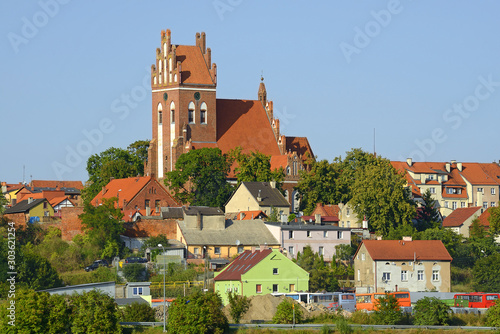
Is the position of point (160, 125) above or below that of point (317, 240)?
above

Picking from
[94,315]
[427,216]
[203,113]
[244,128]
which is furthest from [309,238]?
[94,315]

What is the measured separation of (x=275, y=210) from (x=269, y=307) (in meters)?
31.1

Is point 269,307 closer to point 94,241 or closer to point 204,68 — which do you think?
point 94,241

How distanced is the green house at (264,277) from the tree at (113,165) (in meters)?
38.3

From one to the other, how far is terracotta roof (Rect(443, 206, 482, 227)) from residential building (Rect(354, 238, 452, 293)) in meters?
24.0

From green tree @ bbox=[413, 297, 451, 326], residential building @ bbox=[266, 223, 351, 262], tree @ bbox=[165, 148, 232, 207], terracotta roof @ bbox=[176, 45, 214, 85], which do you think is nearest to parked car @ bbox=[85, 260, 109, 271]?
residential building @ bbox=[266, 223, 351, 262]

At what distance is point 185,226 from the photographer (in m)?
93.6

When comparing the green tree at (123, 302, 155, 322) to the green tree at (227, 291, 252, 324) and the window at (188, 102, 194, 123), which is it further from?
the window at (188, 102, 194, 123)

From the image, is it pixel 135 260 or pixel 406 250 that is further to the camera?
pixel 135 260

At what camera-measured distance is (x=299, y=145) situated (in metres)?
123

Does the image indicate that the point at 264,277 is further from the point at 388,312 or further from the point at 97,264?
the point at 97,264

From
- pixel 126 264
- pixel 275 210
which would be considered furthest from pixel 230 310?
pixel 275 210

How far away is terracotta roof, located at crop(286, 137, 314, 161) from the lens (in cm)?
12200

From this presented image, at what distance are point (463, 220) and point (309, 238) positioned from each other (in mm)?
22368
